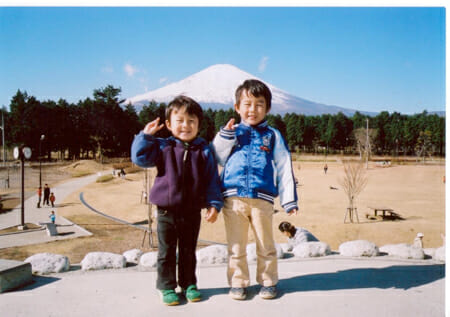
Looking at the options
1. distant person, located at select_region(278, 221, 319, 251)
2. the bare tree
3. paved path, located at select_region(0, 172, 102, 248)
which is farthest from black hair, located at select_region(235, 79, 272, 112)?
the bare tree

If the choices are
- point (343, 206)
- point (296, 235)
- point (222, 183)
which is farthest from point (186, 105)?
point (343, 206)

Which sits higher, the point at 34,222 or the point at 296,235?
the point at 296,235

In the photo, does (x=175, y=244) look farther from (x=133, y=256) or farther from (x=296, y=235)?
(x=296, y=235)

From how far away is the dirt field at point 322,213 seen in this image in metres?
11.3

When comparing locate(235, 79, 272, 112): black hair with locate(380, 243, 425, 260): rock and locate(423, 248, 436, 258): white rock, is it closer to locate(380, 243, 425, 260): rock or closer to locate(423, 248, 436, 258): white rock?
locate(380, 243, 425, 260): rock

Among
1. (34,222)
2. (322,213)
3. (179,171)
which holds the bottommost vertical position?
(34,222)

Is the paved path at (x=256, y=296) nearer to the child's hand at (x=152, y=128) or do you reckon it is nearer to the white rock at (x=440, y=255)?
the white rock at (x=440, y=255)

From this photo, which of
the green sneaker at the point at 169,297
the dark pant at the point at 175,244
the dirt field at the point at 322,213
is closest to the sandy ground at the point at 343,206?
the dirt field at the point at 322,213

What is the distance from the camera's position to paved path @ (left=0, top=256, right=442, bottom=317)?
2350mm

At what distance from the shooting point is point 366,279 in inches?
116

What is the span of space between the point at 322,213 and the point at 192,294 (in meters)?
14.2

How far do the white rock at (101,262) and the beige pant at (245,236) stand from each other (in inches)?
45.6

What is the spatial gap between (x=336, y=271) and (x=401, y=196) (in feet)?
63.2

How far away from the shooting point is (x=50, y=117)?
2547cm
